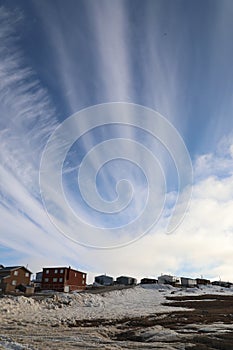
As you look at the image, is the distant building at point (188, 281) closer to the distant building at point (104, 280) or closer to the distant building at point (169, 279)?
the distant building at point (169, 279)

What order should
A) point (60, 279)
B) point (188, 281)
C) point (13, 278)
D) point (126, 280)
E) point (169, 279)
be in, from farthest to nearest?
1. point (126, 280)
2. point (169, 279)
3. point (188, 281)
4. point (60, 279)
5. point (13, 278)

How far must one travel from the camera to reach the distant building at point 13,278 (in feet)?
224

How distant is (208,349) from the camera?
11617 mm

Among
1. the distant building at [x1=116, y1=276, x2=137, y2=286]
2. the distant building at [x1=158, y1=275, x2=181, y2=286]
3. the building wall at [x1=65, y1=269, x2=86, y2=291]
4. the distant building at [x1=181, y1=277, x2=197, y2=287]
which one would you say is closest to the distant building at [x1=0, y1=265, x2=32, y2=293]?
the building wall at [x1=65, y1=269, x2=86, y2=291]

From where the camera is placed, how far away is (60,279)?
253ft

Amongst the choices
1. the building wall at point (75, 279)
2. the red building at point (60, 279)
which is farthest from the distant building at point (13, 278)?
the building wall at point (75, 279)

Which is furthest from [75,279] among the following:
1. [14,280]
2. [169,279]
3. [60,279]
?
[169,279]

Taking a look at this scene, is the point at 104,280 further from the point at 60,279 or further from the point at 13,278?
the point at 13,278

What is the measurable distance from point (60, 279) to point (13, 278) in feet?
39.5

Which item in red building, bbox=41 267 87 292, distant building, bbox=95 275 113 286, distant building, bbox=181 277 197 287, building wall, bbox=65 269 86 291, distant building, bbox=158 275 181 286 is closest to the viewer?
red building, bbox=41 267 87 292

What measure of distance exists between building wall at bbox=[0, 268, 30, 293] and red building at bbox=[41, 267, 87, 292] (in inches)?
222

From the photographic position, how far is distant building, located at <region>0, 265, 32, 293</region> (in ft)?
224

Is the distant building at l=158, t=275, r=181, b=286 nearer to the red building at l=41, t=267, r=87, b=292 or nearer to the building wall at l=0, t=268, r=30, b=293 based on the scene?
the red building at l=41, t=267, r=87, b=292

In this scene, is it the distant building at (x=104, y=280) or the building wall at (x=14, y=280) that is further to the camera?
the distant building at (x=104, y=280)
